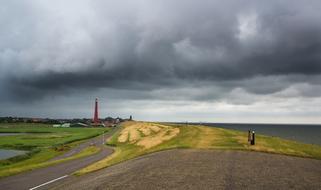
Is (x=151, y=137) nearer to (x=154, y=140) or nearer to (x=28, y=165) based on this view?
(x=154, y=140)

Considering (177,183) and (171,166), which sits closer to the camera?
(177,183)

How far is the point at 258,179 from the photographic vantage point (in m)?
26.0

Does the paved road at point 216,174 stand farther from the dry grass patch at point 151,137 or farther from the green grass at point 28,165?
the dry grass patch at point 151,137

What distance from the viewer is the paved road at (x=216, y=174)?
81.1 feet

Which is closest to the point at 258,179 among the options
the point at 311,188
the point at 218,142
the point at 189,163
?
the point at 311,188

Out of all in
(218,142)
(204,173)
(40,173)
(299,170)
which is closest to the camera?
(204,173)

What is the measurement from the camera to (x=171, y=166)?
1248 inches

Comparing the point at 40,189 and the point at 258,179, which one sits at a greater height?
the point at 258,179

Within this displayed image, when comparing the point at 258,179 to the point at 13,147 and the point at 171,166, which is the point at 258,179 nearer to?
the point at 171,166

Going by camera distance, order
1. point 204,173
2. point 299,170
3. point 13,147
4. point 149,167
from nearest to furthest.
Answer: point 204,173 → point 299,170 → point 149,167 → point 13,147

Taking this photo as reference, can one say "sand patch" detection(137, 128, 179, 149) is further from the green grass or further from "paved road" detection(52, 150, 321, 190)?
"paved road" detection(52, 150, 321, 190)

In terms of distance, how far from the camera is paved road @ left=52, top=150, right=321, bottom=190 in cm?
2473

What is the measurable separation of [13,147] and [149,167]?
80727 mm

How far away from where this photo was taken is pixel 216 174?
27.6m
